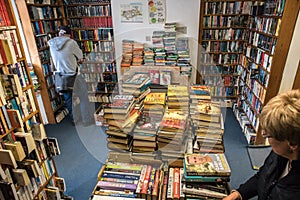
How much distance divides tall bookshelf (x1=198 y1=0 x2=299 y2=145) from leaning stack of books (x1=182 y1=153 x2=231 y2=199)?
1.63 m

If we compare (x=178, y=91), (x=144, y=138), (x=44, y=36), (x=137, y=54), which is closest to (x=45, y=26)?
(x=44, y=36)

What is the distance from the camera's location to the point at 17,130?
56.2 inches

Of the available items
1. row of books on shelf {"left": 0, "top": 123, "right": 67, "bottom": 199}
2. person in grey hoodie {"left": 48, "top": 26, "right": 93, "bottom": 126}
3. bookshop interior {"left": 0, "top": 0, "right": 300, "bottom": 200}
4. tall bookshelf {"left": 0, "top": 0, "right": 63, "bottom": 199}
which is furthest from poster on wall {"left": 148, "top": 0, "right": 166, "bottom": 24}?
row of books on shelf {"left": 0, "top": 123, "right": 67, "bottom": 199}

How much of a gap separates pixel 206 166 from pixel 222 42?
271 centimetres

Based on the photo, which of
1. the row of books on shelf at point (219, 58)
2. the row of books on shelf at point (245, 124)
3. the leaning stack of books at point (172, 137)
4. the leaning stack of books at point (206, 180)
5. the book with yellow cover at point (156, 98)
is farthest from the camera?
the row of books on shelf at point (219, 58)

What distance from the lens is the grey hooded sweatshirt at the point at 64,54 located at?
8.99 feet

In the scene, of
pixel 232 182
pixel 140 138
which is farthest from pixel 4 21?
pixel 232 182

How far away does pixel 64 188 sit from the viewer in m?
1.93

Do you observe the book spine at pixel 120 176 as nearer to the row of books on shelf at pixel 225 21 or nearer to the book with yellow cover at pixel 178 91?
the book with yellow cover at pixel 178 91

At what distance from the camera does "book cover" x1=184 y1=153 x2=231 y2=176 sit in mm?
1132

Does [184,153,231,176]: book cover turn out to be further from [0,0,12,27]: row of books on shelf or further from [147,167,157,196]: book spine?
[0,0,12,27]: row of books on shelf

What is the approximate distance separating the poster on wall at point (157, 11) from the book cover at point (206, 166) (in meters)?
2.46

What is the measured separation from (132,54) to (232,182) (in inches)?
92.0

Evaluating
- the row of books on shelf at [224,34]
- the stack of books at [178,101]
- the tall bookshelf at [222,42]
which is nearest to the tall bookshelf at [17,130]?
the stack of books at [178,101]
